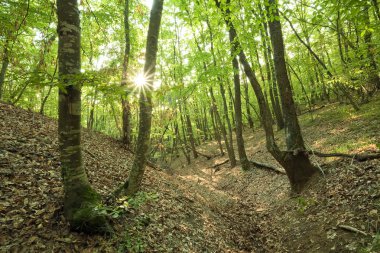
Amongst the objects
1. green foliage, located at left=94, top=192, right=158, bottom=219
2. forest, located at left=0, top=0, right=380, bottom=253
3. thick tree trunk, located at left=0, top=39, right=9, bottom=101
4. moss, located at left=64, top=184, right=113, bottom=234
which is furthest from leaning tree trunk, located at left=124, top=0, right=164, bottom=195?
thick tree trunk, located at left=0, top=39, right=9, bottom=101

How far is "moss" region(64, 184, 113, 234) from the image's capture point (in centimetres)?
417

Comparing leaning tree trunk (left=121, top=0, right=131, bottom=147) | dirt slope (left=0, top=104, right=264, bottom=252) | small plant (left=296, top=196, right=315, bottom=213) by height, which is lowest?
small plant (left=296, top=196, right=315, bottom=213)

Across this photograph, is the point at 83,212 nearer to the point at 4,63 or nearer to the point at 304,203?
the point at 304,203

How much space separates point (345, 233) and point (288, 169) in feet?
11.1

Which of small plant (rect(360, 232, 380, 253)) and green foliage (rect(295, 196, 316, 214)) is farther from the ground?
small plant (rect(360, 232, 380, 253))

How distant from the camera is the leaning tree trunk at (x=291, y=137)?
804 centimetres

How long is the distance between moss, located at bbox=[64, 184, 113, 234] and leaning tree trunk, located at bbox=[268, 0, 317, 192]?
6.24 m

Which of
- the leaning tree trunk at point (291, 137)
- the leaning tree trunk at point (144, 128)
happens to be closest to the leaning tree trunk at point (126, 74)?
the leaning tree trunk at point (144, 128)

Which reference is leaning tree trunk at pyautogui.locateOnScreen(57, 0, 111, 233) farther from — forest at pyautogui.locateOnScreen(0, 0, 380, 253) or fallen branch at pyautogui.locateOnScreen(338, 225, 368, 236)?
fallen branch at pyautogui.locateOnScreen(338, 225, 368, 236)

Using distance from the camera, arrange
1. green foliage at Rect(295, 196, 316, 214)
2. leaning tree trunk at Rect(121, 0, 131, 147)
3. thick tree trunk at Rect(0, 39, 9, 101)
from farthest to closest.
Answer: leaning tree trunk at Rect(121, 0, 131, 147), green foliage at Rect(295, 196, 316, 214), thick tree trunk at Rect(0, 39, 9, 101)

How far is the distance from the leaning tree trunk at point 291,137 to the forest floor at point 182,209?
50 cm

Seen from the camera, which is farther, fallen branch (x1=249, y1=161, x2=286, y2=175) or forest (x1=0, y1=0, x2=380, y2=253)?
fallen branch (x1=249, y1=161, x2=286, y2=175)

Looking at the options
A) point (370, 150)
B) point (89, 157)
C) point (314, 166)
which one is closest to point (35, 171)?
point (89, 157)

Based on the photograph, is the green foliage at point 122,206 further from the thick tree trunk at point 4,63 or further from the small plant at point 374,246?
the small plant at point 374,246
